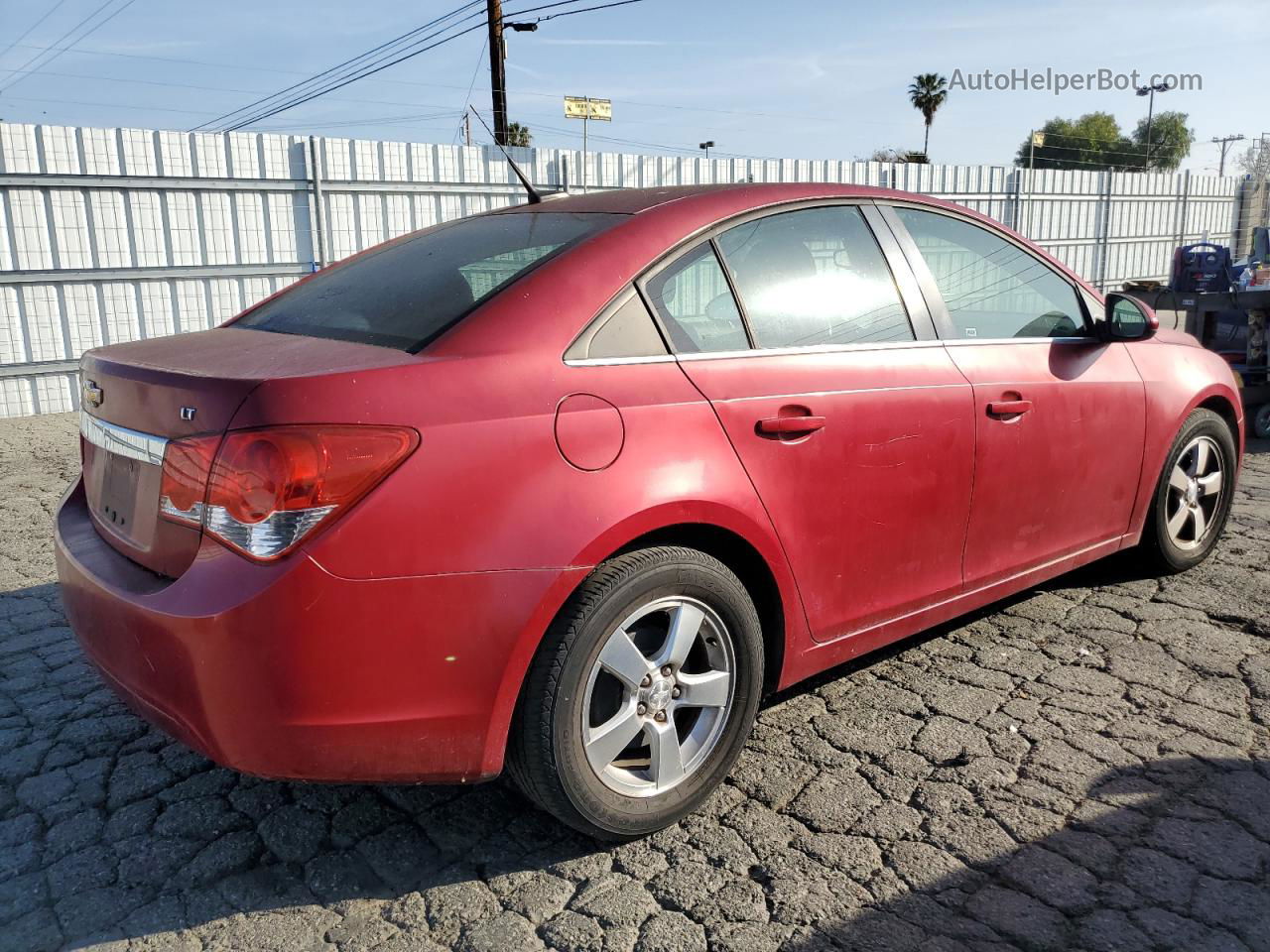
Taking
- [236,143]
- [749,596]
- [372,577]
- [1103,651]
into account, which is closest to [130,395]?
[372,577]

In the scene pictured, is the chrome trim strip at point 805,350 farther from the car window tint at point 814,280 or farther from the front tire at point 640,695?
the front tire at point 640,695

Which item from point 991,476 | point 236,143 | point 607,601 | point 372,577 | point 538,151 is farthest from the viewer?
point 538,151

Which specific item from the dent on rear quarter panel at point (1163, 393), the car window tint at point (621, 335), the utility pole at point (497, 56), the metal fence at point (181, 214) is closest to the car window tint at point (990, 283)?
the dent on rear quarter panel at point (1163, 393)

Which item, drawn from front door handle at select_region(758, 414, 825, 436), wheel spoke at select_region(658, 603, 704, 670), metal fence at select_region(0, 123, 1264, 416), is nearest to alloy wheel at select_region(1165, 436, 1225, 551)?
front door handle at select_region(758, 414, 825, 436)

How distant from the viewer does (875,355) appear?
3023 mm

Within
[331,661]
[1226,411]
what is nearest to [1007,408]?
[1226,411]

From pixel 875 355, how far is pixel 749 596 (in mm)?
865

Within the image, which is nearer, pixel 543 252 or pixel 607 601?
pixel 607 601

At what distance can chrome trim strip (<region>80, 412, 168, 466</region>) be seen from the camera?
2291mm

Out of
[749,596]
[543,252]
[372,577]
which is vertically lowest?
[749,596]

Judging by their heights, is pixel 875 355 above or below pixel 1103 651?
above

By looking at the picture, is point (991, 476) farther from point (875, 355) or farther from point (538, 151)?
Answer: point (538, 151)

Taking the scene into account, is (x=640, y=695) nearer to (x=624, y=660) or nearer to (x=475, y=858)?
(x=624, y=660)

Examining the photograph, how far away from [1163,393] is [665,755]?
2.71 meters
